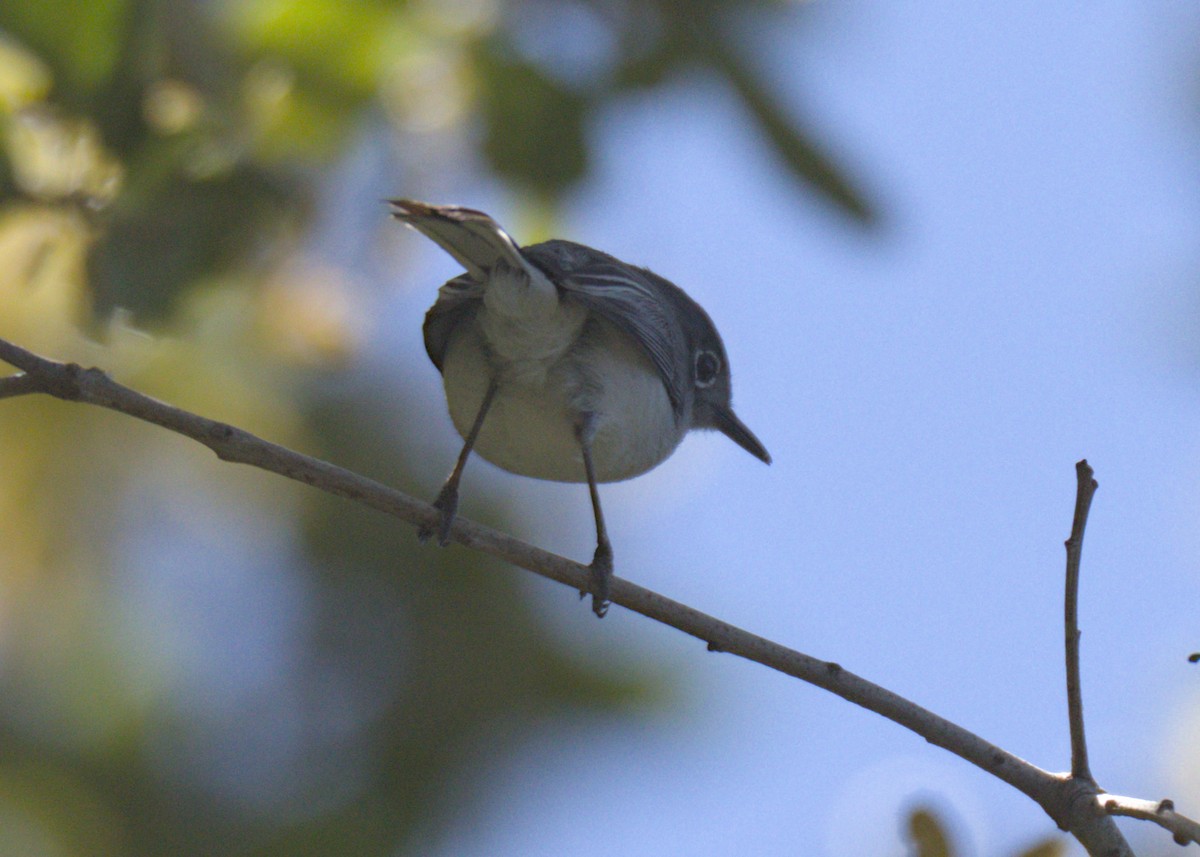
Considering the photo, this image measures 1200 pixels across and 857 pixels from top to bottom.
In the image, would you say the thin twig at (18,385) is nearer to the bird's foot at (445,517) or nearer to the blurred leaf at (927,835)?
the bird's foot at (445,517)

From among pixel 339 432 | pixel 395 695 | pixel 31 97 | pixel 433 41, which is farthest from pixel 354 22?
pixel 395 695

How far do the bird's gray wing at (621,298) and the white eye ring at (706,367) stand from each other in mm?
288

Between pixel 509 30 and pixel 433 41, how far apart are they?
0.21 metres

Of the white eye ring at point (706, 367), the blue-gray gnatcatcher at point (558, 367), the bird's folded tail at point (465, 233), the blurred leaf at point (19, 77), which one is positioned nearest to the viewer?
the bird's folded tail at point (465, 233)

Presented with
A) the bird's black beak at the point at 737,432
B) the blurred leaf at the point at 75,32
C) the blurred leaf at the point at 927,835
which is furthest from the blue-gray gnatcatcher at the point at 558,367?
the blurred leaf at the point at 927,835

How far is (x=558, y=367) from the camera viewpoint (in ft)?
8.86

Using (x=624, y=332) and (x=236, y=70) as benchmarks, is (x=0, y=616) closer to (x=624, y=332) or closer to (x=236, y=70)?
(x=236, y=70)

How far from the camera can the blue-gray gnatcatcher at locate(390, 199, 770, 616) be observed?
8.16 feet

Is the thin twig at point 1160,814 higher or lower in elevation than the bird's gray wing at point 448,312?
lower

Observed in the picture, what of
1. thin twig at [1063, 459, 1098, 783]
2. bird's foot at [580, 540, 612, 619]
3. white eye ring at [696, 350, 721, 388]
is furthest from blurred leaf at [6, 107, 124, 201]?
thin twig at [1063, 459, 1098, 783]

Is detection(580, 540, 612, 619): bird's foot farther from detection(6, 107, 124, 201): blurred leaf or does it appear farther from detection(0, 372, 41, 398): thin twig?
detection(6, 107, 124, 201): blurred leaf

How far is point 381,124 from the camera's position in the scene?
3377 mm

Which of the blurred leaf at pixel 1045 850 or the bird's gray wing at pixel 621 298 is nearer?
the blurred leaf at pixel 1045 850

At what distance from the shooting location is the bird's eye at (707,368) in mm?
Result: 3457
